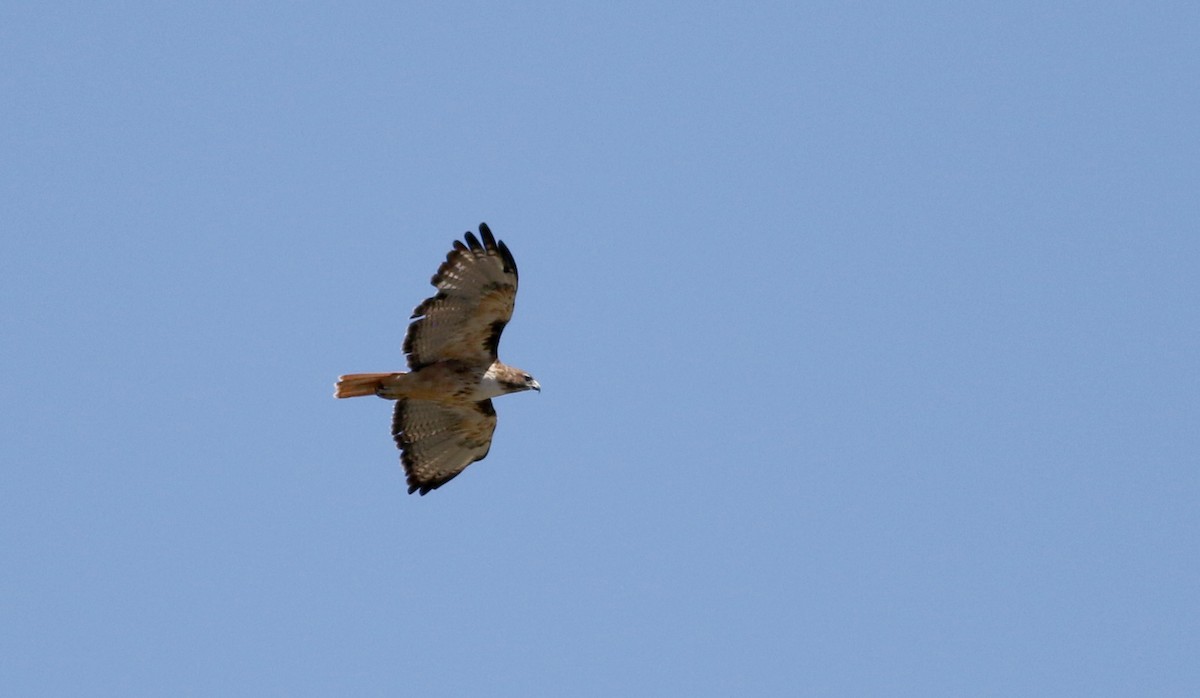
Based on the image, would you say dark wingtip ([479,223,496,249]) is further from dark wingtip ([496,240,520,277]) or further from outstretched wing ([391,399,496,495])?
outstretched wing ([391,399,496,495])

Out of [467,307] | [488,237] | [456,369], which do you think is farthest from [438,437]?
[488,237]

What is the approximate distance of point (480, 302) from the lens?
15227mm

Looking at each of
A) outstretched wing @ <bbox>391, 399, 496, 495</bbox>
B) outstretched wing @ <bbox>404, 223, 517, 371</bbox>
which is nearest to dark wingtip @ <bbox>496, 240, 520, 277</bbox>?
outstretched wing @ <bbox>404, 223, 517, 371</bbox>

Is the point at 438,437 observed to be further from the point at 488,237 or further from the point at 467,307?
the point at 488,237

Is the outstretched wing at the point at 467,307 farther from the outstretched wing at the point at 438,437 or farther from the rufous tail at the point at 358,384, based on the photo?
the outstretched wing at the point at 438,437

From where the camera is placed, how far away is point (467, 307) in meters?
15.3

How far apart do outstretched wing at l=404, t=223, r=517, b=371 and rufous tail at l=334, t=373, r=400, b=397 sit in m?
0.34

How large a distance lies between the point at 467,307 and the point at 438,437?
7.00 feet

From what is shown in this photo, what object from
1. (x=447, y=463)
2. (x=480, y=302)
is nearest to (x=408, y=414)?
(x=447, y=463)

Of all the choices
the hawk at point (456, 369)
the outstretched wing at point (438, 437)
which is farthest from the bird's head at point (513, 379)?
the outstretched wing at point (438, 437)

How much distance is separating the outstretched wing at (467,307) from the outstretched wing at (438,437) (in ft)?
3.10

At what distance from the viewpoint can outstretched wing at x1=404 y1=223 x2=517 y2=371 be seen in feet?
49.0

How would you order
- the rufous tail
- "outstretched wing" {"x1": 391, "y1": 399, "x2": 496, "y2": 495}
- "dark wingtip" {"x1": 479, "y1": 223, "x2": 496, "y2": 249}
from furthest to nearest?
"outstretched wing" {"x1": 391, "y1": 399, "x2": 496, "y2": 495} → the rufous tail → "dark wingtip" {"x1": 479, "y1": 223, "x2": 496, "y2": 249}

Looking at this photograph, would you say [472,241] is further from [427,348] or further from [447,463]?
[447,463]
